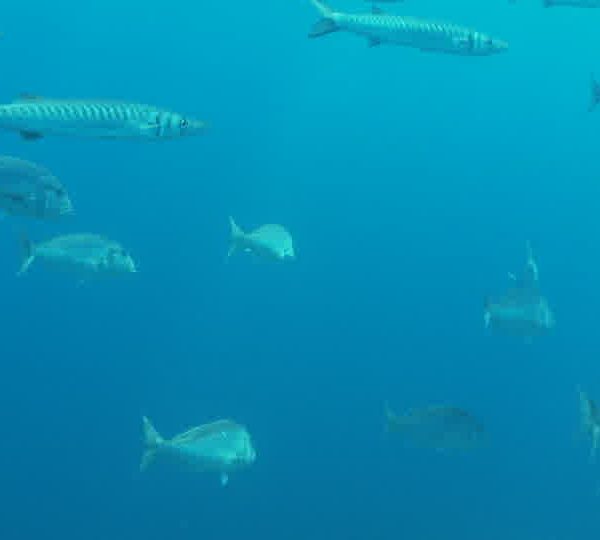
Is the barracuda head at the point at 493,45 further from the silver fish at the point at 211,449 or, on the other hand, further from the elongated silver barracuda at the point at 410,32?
the silver fish at the point at 211,449

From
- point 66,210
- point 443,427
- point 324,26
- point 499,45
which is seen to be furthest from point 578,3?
point 66,210

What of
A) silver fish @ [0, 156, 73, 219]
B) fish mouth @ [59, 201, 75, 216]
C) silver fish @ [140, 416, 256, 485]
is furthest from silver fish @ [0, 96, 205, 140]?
silver fish @ [140, 416, 256, 485]

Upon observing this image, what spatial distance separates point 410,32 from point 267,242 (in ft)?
6.99

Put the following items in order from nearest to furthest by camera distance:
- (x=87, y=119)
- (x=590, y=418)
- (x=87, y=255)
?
(x=590, y=418), (x=87, y=119), (x=87, y=255)

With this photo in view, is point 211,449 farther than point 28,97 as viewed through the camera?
Yes

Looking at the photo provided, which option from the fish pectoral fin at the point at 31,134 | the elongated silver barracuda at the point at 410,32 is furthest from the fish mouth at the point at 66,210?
the elongated silver barracuda at the point at 410,32

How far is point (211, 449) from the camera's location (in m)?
5.24

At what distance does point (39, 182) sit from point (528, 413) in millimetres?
8016

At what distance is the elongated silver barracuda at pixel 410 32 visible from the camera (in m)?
6.75

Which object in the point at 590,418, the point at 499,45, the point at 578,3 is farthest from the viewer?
the point at 578,3

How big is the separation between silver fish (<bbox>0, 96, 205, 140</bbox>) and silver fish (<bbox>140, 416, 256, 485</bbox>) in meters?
1.94

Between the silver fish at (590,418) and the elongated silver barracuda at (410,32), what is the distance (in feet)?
11.2

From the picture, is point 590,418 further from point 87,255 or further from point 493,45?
point 493,45

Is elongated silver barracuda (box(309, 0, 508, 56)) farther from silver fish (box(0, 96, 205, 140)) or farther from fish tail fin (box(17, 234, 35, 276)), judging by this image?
fish tail fin (box(17, 234, 35, 276))
